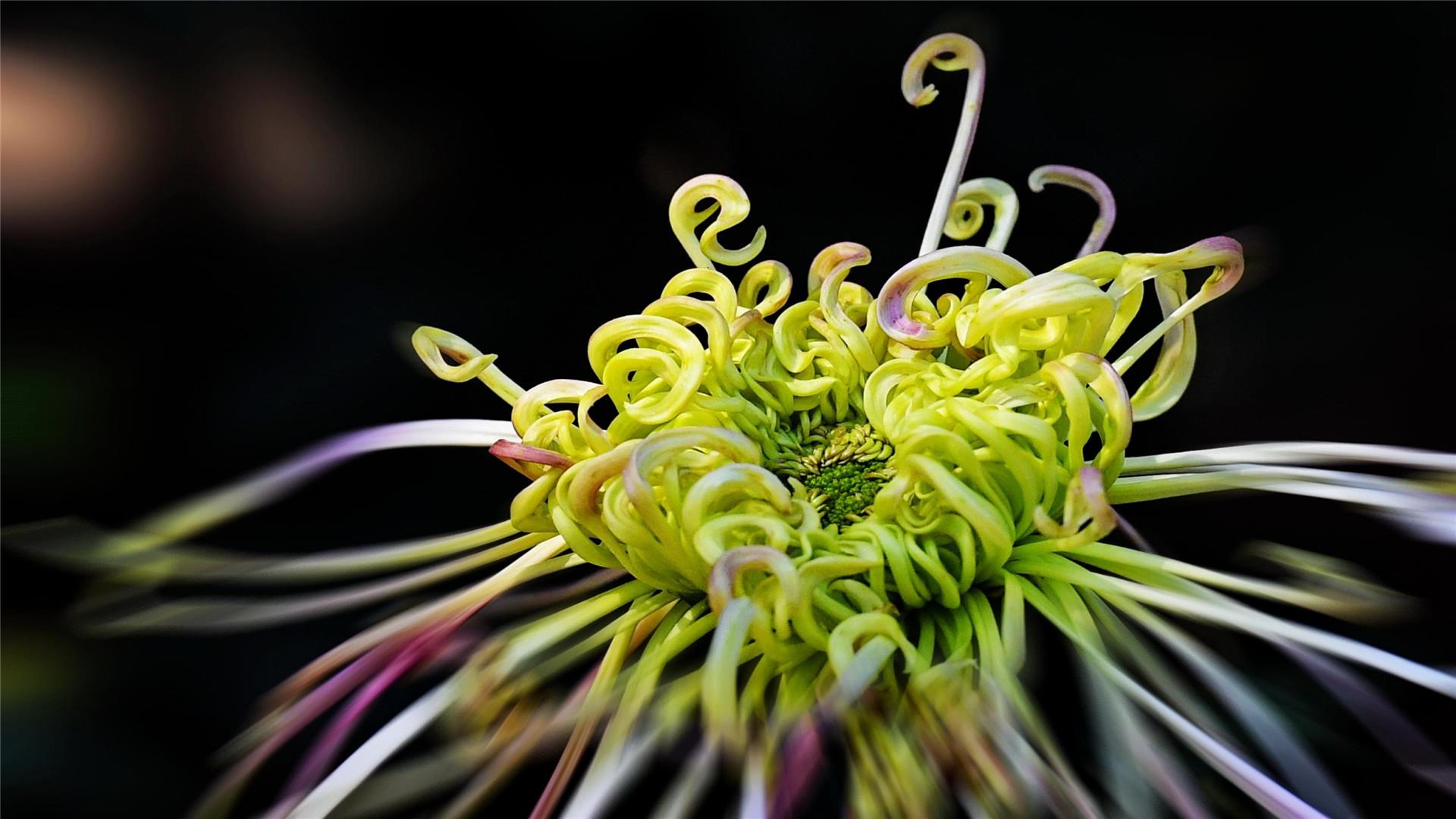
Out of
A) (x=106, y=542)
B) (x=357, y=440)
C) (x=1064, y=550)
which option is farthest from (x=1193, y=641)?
(x=106, y=542)

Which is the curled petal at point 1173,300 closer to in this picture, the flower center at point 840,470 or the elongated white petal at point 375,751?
the flower center at point 840,470

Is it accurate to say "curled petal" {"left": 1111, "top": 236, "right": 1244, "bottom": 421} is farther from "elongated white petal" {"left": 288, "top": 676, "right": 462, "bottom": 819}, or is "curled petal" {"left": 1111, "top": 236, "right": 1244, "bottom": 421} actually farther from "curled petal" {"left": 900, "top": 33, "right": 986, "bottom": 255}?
"elongated white petal" {"left": 288, "top": 676, "right": 462, "bottom": 819}

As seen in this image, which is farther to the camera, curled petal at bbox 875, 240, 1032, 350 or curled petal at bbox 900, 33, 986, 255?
curled petal at bbox 900, 33, 986, 255

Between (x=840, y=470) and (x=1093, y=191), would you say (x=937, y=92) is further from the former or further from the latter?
(x=840, y=470)

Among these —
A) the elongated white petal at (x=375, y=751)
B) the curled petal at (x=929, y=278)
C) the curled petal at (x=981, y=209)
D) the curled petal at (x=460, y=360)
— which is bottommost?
the elongated white petal at (x=375, y=751)

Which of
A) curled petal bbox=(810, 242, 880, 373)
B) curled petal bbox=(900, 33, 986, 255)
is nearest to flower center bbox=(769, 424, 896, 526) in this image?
curled petal bbox=(810, 242, 880, 373)

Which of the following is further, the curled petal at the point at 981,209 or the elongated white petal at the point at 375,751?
the curled petal at the point at 981,209

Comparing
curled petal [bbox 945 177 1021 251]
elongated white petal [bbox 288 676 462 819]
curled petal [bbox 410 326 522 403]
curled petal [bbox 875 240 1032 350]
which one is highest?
curled petal [bbox 410 326 522 403]

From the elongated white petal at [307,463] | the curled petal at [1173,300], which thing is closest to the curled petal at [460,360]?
the elongated white petal at [307,463]

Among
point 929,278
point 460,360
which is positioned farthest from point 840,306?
point 460,360
